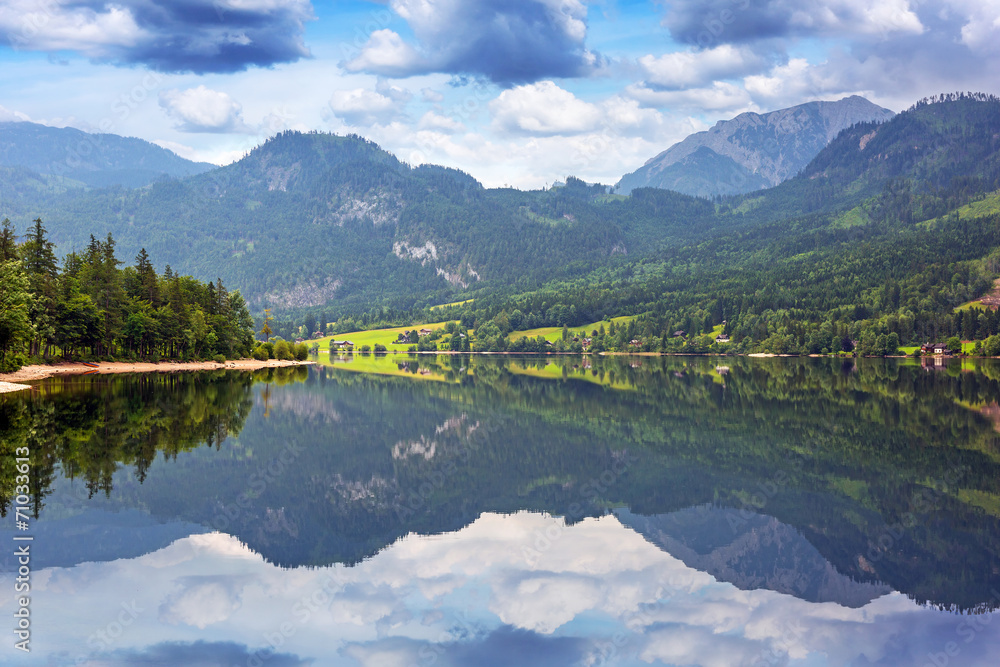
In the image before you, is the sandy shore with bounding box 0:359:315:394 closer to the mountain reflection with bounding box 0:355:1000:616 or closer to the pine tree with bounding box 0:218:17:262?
the pine tree with bounding box 0:218:17:262

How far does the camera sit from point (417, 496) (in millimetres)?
28781

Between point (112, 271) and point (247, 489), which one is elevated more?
point (112, 271)

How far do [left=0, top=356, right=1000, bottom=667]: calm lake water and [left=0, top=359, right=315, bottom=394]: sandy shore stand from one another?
1342 inches

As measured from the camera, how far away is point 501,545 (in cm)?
2214

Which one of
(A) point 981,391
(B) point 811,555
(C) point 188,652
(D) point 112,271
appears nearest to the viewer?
(C) point 188,652

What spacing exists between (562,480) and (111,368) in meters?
87.5

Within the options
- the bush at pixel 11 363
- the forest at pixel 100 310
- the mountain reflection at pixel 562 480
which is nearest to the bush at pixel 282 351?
the forest at pixel 100 310

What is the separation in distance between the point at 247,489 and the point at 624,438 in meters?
23.0

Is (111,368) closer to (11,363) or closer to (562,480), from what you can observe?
(11,363)

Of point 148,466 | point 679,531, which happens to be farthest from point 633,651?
point 148,466

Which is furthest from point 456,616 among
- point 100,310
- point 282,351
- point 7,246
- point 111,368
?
point 282,351

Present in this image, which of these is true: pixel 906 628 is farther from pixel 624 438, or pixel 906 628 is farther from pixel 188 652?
pixel 624 438

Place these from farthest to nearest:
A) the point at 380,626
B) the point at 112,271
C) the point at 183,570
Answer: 1. the point at 112,271
2. the point at 183,570
3. the point at 380,626

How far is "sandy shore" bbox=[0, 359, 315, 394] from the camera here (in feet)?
245
